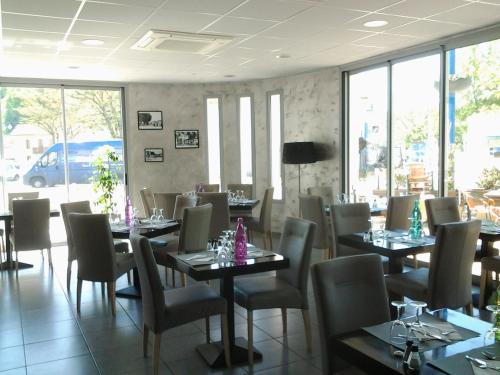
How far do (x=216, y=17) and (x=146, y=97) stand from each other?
4.46 m

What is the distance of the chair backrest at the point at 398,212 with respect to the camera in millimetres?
5434

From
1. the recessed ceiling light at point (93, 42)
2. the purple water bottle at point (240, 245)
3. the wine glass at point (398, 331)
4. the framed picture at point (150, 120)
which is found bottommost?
the wine glass at point (398, 331)

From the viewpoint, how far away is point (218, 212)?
6172mm

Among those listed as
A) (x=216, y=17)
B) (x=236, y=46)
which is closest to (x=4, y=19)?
(x=216, y=17)

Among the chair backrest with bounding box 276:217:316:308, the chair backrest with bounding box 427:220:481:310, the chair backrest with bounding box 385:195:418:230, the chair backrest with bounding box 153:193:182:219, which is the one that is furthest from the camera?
the chair backrest with bounding box 153:193:182:219

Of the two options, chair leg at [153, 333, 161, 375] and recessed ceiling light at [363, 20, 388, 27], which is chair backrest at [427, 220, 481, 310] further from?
recessed ceiling light at [363, 20, 388, 27]

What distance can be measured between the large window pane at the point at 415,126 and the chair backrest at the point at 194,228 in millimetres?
3166

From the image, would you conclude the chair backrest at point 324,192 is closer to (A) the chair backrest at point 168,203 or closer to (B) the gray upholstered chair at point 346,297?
(A) the chair backrest at point 168,203

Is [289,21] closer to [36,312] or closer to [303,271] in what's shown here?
[303,271]

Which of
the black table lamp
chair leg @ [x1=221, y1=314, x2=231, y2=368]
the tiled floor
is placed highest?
the black table lamp

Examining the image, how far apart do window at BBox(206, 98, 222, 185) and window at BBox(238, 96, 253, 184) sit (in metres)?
0.44

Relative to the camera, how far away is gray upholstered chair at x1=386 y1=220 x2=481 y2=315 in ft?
11.1

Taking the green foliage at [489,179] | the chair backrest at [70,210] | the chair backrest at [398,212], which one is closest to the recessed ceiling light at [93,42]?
the chair backrest at [70,210]

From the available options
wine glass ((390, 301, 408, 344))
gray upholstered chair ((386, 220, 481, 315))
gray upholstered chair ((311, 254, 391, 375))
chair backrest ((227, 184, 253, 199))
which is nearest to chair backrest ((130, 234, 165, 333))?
gray upholstered chair ((311, 254, 391, 375))
